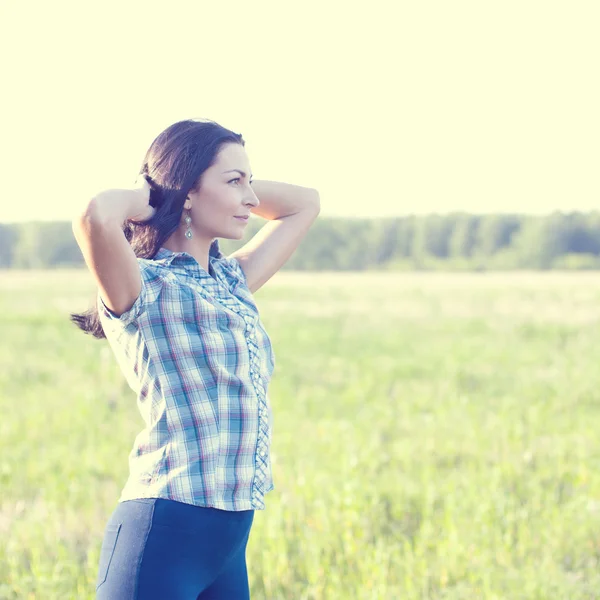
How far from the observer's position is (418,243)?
93.2m

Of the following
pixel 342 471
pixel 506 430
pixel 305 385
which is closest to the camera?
pixel 342 471

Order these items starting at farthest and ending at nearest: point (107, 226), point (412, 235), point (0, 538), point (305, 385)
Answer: point (412, 235), point (305, 385), point (0, 538), point (107, 226)

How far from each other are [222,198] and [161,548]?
3.11 feet

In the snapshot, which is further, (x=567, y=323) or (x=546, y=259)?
(x=546, y=259)

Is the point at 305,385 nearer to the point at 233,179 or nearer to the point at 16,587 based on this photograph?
the point at 16,587

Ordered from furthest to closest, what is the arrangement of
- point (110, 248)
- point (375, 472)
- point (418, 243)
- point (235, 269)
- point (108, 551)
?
point (418, 243), point (375, 472), point (235, 269), point (108, 551), point (110, 248)

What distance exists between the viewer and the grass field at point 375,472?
447 centimetres

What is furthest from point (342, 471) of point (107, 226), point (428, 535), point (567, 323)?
point (567, 323)

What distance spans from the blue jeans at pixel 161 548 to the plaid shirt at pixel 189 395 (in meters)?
0.04

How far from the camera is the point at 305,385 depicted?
1159 centimetres

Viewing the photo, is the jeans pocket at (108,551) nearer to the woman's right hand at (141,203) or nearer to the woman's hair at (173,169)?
the woman's hair at (173,169)

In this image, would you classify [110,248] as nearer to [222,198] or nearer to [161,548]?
[222,198]

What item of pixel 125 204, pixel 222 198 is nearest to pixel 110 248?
pixel 125 204

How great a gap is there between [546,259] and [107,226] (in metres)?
→ 86.2
